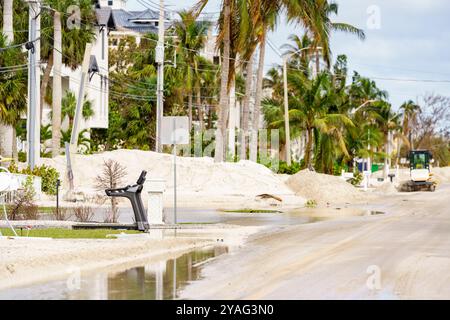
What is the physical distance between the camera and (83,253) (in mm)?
17406

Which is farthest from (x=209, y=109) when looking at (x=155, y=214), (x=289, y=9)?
(x=155, y=214)

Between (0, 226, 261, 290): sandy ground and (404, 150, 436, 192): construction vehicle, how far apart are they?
164 feet

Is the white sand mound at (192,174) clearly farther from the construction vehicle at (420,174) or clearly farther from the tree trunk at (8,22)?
the construction vehicle at (420,174)

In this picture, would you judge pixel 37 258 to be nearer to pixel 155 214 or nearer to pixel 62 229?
pixel 62 229

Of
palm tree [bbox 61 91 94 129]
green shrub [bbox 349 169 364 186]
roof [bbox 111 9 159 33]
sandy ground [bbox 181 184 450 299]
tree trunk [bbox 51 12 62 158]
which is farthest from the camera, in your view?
roof [bbox 111 9 159 33]

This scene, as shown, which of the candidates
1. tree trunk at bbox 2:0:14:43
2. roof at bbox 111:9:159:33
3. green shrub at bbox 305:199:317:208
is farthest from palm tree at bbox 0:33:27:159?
roof at bbox 111:9:159:33

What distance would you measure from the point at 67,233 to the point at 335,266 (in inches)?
328

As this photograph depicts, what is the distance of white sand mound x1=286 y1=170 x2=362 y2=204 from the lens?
47531 millimetres

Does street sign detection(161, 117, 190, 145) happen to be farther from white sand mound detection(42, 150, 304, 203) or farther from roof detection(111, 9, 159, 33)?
roof detection(111, 9, 159, 33)

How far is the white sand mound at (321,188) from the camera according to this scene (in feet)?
156

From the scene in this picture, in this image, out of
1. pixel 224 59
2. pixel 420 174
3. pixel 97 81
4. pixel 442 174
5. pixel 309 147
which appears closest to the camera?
pixel 224 59

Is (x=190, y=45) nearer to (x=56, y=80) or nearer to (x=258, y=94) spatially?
(x=258, y=94)

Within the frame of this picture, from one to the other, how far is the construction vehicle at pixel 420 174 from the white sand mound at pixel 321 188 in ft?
71.5

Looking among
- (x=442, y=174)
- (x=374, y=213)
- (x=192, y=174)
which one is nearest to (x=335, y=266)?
(x=374, y=213)
